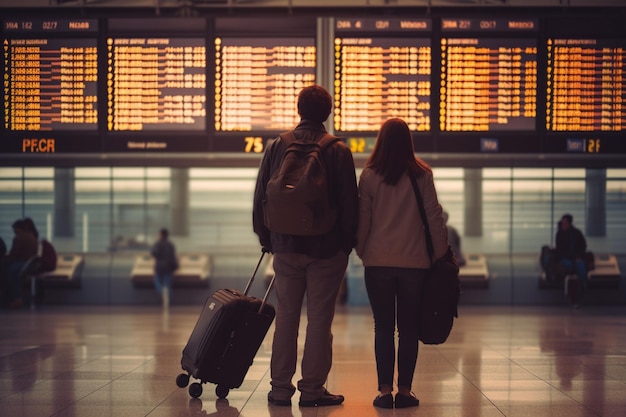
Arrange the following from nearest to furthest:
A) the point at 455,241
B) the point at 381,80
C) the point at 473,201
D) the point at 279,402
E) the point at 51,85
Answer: the point at 279,402 < the point at 51,85 < the point at 381,80 < the point at 455,241 < the point at 473,201

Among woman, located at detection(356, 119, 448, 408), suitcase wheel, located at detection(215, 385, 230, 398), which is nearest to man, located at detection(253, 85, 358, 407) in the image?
woman, located at detection(356, 119, 448, 408)

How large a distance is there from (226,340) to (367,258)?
1.01 meters

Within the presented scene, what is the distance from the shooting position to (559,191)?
51.4 feet

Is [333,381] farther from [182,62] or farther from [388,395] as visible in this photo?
[182,62]

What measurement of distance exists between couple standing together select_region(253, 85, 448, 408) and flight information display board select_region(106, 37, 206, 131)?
512 cm

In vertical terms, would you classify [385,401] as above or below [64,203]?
below

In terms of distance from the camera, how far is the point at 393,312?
5.55m

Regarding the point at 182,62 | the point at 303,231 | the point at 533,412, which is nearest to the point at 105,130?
the point at 182,62

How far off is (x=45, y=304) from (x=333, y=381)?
970 centimetres

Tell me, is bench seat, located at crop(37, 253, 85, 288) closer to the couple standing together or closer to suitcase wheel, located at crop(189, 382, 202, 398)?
suitcase wheel, located at crop(189, 382, 202, 398)

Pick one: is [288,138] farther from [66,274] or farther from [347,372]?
[66,274]

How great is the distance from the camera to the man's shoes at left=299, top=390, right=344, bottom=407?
5.54 metres

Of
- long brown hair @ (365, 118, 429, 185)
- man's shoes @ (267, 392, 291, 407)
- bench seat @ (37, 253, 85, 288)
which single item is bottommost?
bench seat @ (37, 253, 85, 288)

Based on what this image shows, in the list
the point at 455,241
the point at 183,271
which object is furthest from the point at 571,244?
the point at 183,271
